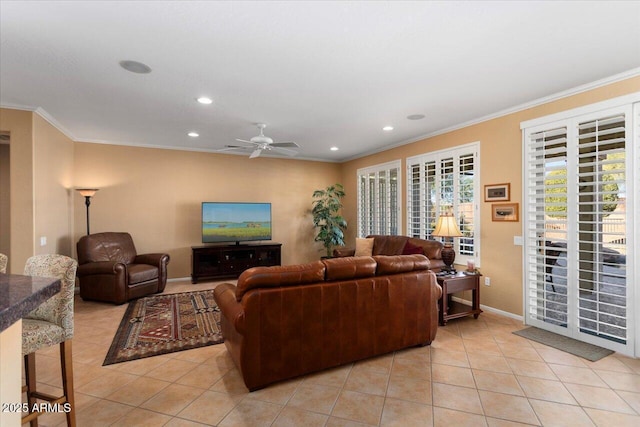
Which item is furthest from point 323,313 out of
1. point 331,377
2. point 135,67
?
point 135,67

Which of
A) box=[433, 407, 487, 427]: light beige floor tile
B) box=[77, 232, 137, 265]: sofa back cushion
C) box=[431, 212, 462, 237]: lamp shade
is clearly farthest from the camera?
box=[77, 232, 137, 265]: sofa back cushion

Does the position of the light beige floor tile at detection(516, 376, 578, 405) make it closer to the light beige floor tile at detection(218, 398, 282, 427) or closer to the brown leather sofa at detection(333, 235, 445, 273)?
the brown leather sofa at detection(333, 235, 445, 273)

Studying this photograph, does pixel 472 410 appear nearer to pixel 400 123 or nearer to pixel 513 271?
pixel 513 271

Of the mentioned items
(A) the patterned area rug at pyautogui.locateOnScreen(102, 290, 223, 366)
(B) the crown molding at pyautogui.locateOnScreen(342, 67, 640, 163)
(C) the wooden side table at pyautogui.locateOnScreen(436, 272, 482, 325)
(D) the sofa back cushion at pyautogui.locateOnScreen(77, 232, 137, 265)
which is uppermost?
(B) the crown molding at pyautogui.locateOnScreen(342, 67, 640, 163)

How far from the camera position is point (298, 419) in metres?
2.16

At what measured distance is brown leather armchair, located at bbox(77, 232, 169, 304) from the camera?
4785 millimetres

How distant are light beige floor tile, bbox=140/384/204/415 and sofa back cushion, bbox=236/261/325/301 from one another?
2.67ft

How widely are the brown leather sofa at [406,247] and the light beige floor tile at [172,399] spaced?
3.05m

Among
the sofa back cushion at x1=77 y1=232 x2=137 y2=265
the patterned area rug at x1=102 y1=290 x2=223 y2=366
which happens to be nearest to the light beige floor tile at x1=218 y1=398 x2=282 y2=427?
the patterned area rug at x1=102 y1=290 x2=223 y2=366

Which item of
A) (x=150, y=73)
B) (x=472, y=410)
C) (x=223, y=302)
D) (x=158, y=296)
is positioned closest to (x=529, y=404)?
(x=472, y=410)

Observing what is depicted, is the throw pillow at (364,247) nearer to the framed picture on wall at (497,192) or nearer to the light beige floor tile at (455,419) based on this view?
the framed picture on wall at (497,192)

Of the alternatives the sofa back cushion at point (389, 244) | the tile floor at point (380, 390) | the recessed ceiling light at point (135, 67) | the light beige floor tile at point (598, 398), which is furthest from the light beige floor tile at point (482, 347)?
the recessed ceiling light at point (135, 67)

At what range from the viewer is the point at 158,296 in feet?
17.4

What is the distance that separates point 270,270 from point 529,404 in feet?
7.10
